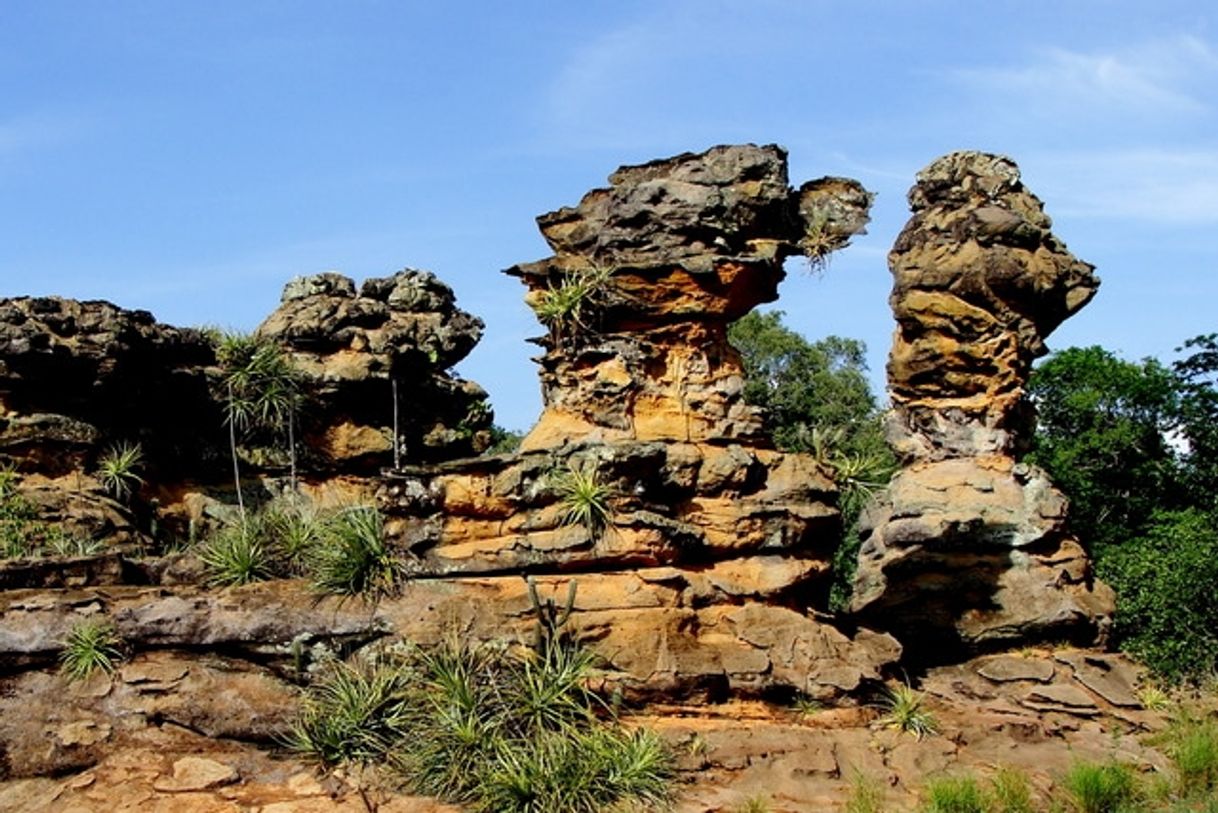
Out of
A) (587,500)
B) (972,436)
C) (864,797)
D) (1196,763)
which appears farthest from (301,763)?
(972,436)

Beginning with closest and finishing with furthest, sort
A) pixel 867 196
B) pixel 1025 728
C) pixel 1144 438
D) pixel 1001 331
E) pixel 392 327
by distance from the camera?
pixel 1025 728 < pixel 867 196 < pixel 1001 331 < pixel 392 327 < pixel 1144 438

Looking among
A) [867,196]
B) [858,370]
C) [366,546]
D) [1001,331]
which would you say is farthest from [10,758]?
[858,370]

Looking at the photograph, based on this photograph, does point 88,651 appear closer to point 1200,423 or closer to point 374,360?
point 374,360

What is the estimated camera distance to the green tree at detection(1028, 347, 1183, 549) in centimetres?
2866

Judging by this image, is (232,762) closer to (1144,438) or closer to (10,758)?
(10,758)

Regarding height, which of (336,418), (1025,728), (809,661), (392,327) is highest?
(392,327)

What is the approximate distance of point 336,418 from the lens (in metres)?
21.6

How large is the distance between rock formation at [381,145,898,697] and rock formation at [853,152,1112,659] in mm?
3408

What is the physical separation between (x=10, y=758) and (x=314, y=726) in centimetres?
266

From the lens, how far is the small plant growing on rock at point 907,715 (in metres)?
14.3

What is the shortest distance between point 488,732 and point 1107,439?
816 inches

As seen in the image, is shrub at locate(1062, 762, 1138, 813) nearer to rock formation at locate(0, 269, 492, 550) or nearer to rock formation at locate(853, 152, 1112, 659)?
→ rock formation at locate(853, 152, 1112, 659)

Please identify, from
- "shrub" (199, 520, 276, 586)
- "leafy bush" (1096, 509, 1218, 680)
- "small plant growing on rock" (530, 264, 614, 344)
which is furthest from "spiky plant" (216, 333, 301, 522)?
"leafy bush" (1096, 509, 1218, 680)

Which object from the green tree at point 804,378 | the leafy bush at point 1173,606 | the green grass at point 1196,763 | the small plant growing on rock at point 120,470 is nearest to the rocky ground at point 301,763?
the green grass at point 1196,763
